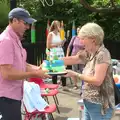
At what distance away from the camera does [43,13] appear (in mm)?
18516

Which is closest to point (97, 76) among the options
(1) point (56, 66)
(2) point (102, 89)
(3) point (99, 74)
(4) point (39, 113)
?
(3) point (99, 74)

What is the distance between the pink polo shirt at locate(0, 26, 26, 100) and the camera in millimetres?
3475

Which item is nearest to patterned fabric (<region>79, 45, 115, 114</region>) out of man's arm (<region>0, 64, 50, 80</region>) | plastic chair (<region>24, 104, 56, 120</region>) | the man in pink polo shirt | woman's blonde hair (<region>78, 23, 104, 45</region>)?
woman's blonde hair (<region>78, 23, 104, 45</region>)

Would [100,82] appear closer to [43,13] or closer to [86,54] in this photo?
[86,54]

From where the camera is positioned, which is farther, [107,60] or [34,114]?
[34,114]

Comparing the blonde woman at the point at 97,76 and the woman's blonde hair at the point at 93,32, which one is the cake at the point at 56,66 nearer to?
the blonde woman at the point at 97,76

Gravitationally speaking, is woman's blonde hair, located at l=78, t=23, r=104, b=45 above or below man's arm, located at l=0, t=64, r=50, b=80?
above

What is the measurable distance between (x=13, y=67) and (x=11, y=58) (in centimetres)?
11

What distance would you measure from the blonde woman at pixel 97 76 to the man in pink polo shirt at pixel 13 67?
0.52 metres

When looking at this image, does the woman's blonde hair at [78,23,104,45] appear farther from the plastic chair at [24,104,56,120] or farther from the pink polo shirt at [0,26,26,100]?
the plastic chair at [24,104,56,120]

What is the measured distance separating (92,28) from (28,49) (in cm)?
789

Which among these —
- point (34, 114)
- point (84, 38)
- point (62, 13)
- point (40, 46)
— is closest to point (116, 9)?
point (40, 46)

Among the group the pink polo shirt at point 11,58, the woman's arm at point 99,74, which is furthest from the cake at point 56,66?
the woman's arm at point 99,74

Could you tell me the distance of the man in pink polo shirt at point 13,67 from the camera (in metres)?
3.48
